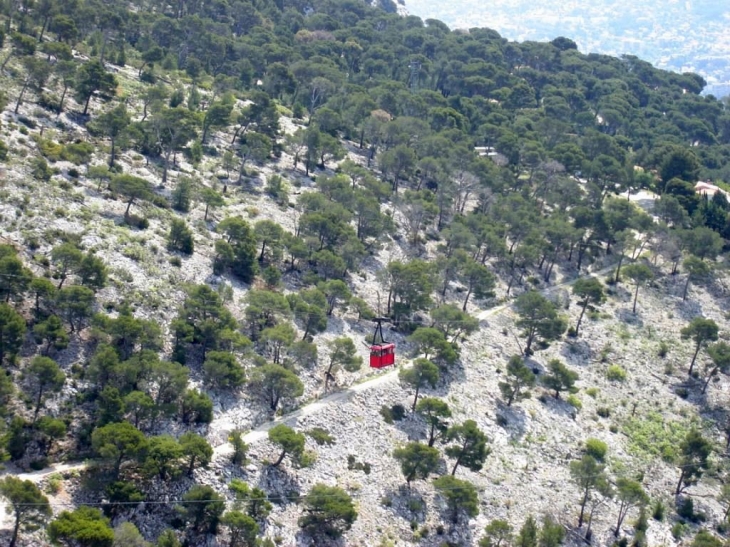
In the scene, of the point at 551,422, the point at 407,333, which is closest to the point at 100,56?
the point at 407,333

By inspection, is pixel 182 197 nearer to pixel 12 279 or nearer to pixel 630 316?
pixel 12 279

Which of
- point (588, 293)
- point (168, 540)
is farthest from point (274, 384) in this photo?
point (588, 293)

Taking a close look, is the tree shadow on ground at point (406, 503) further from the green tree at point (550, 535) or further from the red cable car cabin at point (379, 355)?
the red cable car cabin at point (379, 355)

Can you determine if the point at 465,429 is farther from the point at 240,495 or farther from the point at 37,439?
the point at 37,439

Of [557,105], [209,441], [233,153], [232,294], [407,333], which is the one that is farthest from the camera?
[557,105]

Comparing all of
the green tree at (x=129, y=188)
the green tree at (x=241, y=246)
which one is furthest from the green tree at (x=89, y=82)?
the green tree at (x=241, y=246)

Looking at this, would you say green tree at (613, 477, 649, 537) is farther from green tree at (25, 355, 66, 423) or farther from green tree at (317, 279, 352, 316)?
green tree at (25, 355, 66, 423)

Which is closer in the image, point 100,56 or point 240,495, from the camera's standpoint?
point 240,495
